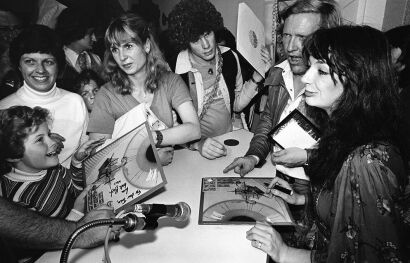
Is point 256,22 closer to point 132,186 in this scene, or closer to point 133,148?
point 133,148

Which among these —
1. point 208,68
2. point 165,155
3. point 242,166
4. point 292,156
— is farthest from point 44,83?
point 208,68

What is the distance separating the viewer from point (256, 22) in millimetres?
2902

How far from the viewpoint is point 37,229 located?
1.45 meters

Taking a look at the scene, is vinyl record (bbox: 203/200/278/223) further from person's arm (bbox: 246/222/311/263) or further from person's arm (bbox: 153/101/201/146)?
person's arm (bbox: 153/101/201/146)

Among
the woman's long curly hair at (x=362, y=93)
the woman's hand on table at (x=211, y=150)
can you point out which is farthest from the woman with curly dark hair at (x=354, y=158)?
the woman's hand on table at (x=211, y=150)

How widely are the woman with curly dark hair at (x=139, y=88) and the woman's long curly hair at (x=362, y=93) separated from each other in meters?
1.21

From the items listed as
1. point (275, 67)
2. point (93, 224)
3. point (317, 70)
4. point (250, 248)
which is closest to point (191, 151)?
point (275, 67)

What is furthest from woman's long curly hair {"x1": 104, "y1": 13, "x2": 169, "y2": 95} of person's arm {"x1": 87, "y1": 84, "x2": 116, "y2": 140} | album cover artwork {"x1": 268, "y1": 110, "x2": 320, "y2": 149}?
album cover artwork {"x1": 268, "y1": 110, "x2": 320, "y2": 149}

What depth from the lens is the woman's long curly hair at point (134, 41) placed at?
2.10 metres

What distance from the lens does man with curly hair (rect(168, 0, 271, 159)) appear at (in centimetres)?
271

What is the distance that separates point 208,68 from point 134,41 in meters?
0.86

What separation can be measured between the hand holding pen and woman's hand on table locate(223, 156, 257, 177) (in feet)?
0.78

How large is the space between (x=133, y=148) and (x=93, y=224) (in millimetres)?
870

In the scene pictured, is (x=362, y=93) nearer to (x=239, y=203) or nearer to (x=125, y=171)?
(x=239, y=203)
